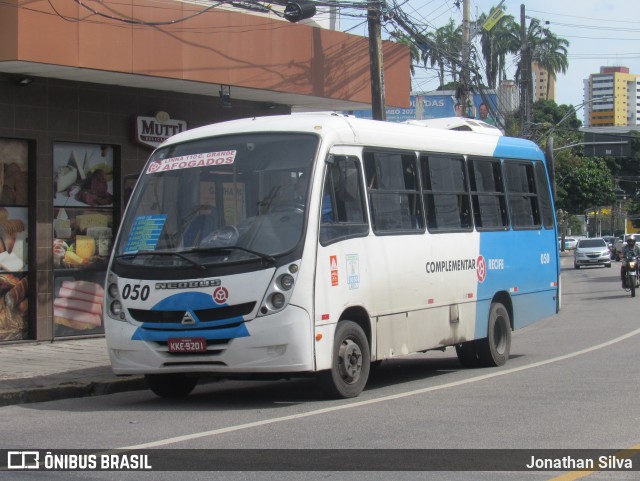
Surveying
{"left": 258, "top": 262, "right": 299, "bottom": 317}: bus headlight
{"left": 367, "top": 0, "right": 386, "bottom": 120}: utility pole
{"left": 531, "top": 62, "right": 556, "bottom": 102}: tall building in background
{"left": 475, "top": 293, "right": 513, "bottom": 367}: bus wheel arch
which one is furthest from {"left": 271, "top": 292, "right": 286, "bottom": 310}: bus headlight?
{"left": 531, "top": 62, "right": 556, "bottom": 102}: tall building in background

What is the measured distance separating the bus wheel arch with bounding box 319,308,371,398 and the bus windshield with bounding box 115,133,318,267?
3.74ft

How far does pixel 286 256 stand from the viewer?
9570 millimetres

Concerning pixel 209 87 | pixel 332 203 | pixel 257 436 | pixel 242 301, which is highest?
pixel 209 87

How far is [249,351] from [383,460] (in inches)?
107

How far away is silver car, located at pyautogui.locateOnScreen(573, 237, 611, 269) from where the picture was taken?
52.0 m

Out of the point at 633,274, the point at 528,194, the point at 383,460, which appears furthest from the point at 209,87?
the point at 633,274

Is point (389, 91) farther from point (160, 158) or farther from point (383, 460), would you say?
point (383, 460)

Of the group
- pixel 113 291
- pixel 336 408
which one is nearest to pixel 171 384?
pixel 113 291

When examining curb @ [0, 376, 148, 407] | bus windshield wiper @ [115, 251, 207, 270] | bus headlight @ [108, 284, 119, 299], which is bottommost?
curb @ [0, 376, 148, 407]

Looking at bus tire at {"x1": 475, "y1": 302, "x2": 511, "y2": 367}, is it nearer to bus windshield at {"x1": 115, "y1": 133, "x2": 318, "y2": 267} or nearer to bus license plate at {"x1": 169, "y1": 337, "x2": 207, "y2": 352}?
bus windshield at {"x1": 115, "y1": 133, "x2": 318, "y2": 267}

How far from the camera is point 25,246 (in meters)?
16.0

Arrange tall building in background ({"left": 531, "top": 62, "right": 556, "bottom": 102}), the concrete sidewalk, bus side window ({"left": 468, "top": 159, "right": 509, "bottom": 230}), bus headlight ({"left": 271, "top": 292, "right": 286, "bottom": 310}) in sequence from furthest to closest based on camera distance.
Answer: tall building in background ({"left": 531, "top": 62, "right": 556, "bottom": 102}) → bus side window ({"left": 468, "top": 159, "right": 509, "bottom": 230}) → the concrete sidewalk → bus headlight ({"left": 271, "top": 292, "right": 286, "bottom": 310})

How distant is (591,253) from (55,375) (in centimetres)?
4335

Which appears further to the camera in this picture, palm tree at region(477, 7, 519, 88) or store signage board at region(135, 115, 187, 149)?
palm tree at region(477, 7, 519, 88)
